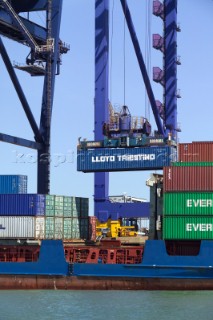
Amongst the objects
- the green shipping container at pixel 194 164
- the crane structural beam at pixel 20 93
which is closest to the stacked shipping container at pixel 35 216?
the green shipping container at pixel 194 164

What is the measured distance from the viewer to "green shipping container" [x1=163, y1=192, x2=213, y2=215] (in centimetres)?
4594

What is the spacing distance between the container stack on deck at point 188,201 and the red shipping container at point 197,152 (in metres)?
1.19

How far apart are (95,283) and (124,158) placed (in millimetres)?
16993

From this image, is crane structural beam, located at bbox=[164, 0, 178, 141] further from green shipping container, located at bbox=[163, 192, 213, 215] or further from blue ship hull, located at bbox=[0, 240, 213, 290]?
green shipping container, located at bbox=[163, 192, 213, 215]

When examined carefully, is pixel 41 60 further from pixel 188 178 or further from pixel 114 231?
pixel 188 178

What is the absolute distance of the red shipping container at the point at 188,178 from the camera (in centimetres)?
4591

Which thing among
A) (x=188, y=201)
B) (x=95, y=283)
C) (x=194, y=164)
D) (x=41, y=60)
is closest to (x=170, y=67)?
(x=41, y=60)

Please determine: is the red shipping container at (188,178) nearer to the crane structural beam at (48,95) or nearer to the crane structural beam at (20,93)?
the crane structural beam at (48,95)

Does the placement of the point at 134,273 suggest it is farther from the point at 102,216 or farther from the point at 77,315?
the point at 102,216

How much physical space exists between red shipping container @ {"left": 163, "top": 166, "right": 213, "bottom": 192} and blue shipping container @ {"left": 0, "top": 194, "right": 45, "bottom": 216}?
828cm

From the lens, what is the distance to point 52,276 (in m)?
49.1

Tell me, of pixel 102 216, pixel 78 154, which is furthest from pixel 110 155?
pixel 102 216

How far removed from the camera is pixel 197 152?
158 feet

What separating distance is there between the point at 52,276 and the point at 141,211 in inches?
1072
